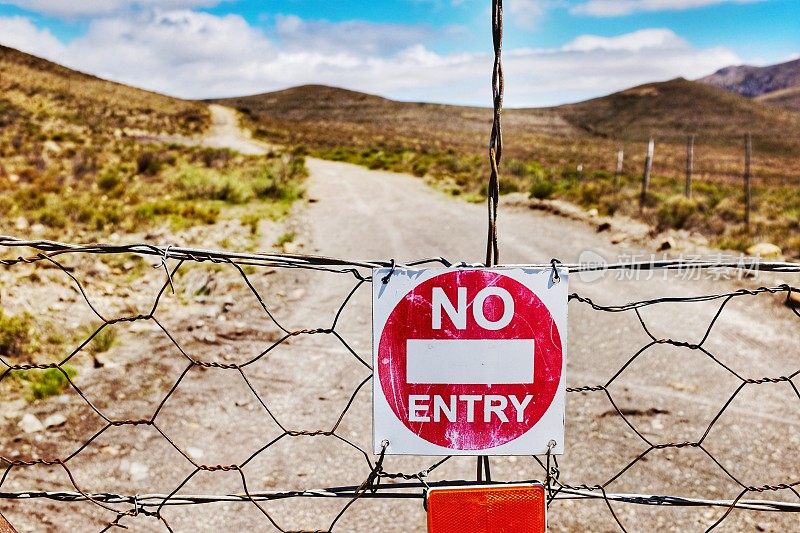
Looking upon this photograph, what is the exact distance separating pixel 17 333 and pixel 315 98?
83.2 meters

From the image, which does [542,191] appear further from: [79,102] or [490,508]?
[79,102]

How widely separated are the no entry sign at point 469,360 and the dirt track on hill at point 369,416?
56.5 inches

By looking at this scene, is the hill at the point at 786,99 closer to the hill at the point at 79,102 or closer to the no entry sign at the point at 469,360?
the hill at the point at 79,102

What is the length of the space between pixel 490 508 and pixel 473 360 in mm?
356

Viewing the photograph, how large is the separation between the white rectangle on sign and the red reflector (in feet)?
0.86

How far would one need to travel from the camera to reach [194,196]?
1280 cm

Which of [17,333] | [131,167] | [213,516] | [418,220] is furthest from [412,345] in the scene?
[131,167]

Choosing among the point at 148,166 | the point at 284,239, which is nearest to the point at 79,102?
the point at 148,166

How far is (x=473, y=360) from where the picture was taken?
1.46 m

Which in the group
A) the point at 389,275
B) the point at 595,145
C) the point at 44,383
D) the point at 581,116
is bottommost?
the point at 44,383

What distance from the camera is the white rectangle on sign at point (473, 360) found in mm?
1460

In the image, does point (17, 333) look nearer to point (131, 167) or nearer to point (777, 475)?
point (777, 475)

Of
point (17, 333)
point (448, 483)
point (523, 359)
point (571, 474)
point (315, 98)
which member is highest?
point (315, 98)

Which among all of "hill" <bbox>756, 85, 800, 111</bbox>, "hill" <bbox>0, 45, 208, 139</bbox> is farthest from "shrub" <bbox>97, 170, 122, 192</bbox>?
"hill" <bbox>756, 85, 800, 111</bbox>
